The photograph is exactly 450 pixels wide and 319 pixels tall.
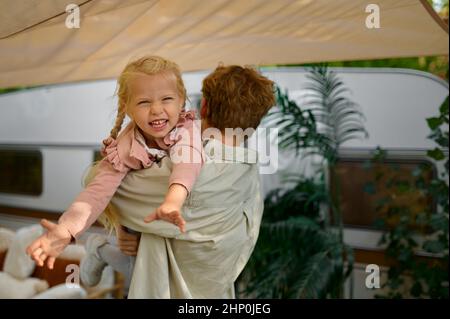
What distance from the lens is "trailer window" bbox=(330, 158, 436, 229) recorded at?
152 inches

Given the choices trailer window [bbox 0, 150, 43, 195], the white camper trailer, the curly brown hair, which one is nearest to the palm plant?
the white camper trailer

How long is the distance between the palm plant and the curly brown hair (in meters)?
1.85

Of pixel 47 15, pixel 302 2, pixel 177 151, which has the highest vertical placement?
pixel 302 2

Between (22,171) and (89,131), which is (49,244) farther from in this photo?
(22,171)

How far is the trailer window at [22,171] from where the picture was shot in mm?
5430

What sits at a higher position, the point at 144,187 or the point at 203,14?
the point at 203,14

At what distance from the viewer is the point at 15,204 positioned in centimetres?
532

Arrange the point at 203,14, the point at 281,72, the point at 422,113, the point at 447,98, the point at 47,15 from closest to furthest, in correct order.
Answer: the point at 47,15, the point at 203,14, the point at 447,98, the point at 422,113, the point at 281,72

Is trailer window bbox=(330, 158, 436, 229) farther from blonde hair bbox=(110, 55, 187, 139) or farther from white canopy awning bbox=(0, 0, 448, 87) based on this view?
blonde hair bbox=(110, 55, 187, 139)

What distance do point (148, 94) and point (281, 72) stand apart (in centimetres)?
299

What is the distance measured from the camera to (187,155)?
48.7 inches

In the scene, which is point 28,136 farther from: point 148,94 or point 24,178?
point 148,94

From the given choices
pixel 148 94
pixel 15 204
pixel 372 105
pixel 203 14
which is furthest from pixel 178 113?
pixel 15 204

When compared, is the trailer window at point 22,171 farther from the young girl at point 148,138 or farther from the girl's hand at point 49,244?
the girl's hand at point 49,244
